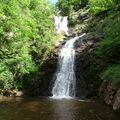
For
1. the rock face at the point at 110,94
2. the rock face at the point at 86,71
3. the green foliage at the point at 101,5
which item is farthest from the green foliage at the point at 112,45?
the green foliage at the point at 101,5

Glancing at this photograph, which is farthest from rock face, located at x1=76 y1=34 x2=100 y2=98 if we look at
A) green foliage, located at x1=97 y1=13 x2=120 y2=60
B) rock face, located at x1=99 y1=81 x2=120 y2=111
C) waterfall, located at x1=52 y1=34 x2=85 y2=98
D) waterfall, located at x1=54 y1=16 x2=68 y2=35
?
waterfall, located at x1=54 y1=16 x2=68 y2=35

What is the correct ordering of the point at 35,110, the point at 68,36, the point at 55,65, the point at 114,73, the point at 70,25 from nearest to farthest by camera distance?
the point at 35,110 < the point at 114,73 < the point at 55,65 < the point at 68,36 < the point at 70,25

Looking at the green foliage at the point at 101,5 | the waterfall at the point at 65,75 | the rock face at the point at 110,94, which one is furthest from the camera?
the green foliage at the point at 101,5

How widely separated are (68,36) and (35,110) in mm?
24714

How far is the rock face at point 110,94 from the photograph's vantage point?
22103 mm

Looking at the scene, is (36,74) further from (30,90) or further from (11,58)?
(11,58)

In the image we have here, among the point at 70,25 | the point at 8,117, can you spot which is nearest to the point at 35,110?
the point at 8,117

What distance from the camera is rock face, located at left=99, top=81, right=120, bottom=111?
72.5ft

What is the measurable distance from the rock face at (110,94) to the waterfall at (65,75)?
15.0ft

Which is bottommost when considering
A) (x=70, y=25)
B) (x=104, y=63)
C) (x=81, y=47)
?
(x=104, y=63)

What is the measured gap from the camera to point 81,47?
3572 cm

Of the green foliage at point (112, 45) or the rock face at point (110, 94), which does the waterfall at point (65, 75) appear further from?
the green foliage at point (112, 45)

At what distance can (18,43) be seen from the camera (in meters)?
29.8

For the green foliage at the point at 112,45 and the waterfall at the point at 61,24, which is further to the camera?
the waterfall at the point at 61,24
